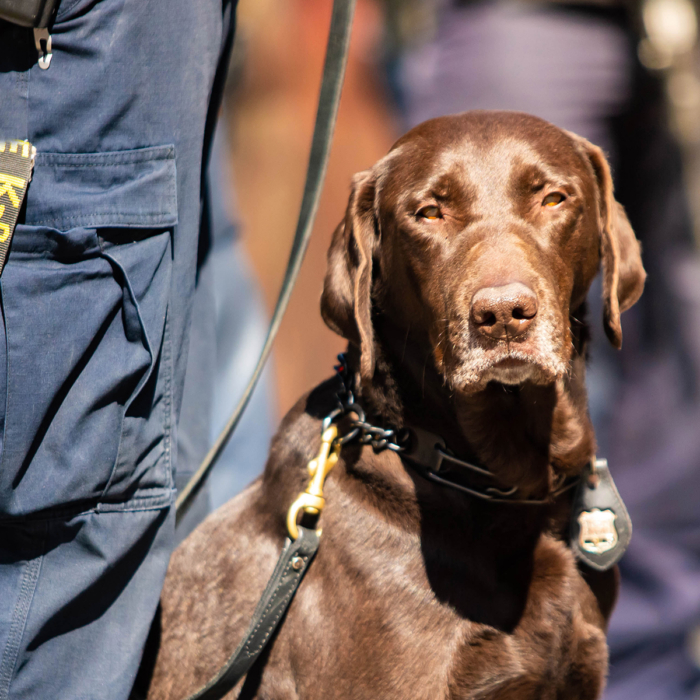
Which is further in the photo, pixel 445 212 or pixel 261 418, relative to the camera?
pixel 261 418

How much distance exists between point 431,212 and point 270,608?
1.10 metres

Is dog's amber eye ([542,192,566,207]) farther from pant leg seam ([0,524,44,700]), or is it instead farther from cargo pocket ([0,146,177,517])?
pant leg seam ([0,524,44,700])

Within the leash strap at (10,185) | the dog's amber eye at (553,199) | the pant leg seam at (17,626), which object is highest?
the dog's amber eye at (553,199)

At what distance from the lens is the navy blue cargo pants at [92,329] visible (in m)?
1.77

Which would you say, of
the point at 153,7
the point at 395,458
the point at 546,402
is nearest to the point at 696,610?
the point at 546,402

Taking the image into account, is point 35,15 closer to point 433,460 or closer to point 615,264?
point 433,460

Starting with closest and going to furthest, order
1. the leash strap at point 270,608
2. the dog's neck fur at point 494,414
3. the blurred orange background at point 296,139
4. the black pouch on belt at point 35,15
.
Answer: the black pouch on belt at point 35,15 → the leash strap at point 270,608 → the dog's neck fur at point 494,414 → the blurred orange background at point 296,139

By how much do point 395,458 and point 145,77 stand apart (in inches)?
44.0

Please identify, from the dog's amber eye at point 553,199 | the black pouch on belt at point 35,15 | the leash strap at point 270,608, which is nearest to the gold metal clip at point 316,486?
the leash strap at point 270,608

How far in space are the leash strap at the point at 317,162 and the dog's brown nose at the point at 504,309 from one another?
727 millimetres

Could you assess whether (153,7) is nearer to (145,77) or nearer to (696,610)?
(145,77)

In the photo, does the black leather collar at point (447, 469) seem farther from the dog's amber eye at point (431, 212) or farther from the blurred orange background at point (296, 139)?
the blurred orange background at point (296, 139)

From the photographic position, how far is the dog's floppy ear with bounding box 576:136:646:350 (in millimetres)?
2186

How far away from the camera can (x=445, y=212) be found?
6.92 feet
